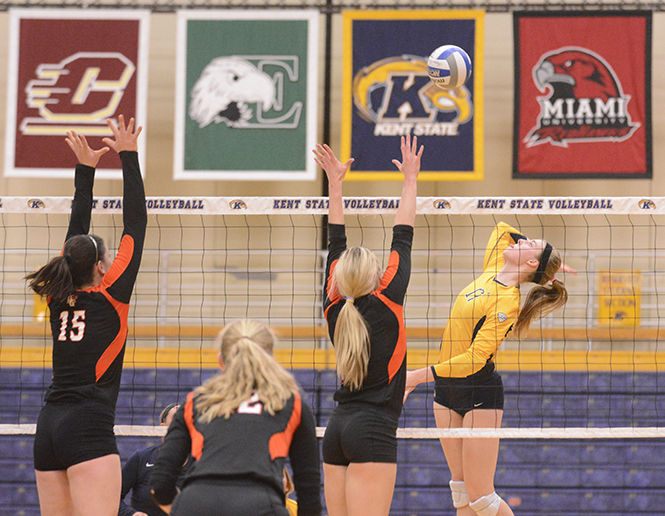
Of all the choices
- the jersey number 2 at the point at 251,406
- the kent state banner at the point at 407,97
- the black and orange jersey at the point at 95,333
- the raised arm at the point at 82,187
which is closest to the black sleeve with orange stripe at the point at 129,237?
the black and orange jersey at the point at 95,333

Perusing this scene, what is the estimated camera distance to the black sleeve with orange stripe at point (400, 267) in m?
4.48

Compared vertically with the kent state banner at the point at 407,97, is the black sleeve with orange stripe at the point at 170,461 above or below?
below

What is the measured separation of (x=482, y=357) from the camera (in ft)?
19.4

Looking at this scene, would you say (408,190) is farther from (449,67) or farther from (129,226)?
(449,67)

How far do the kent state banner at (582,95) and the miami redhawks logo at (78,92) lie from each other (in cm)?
565

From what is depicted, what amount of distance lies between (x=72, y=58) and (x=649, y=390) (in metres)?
8.98

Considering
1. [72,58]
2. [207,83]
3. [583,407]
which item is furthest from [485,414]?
[72,58]

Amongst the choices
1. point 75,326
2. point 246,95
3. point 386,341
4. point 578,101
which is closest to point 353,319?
point 386,341

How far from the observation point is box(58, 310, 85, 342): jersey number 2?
448 centimetres

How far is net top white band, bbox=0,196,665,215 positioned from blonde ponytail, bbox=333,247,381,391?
1474 millimetres

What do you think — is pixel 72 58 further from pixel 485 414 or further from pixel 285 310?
pixel 485 414

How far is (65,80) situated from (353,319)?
31.5 feet

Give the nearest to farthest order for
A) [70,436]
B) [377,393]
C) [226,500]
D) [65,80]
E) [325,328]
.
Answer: [226,500] < [70,436] < [377,393] < [325,328] < [65,80]

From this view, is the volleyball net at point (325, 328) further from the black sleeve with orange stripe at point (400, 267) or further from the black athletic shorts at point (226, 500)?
the black athletic shorts at point (226, 500)
